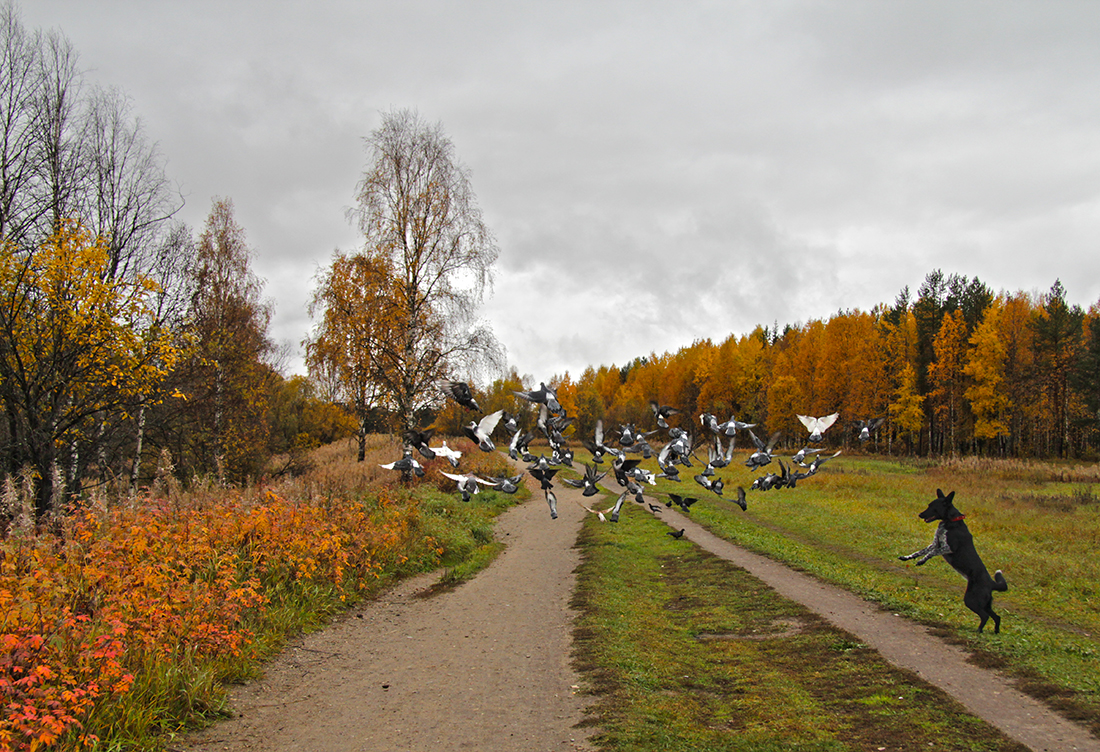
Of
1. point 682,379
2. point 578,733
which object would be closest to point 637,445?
point 578,733

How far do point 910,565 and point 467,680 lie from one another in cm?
916

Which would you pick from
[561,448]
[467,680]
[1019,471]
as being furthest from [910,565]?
[1019,471]

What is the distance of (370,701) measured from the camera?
5.71 meters

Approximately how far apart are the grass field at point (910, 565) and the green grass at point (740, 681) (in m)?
0.06

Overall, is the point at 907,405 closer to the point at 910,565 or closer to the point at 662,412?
the point at 910,565

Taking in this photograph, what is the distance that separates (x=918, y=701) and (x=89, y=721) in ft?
22.4

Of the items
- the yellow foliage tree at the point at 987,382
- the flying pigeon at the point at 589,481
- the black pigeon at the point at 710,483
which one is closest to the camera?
the flying pigeon at the point at 589,481

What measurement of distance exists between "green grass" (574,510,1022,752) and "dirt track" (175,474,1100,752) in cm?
31

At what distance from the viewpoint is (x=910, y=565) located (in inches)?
436

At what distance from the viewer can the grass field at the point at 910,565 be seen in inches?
241

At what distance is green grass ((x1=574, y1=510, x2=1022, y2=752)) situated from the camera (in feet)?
15.2

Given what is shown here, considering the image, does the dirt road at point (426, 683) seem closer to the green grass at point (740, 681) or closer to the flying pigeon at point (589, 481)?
the green grass at point (740, 681)

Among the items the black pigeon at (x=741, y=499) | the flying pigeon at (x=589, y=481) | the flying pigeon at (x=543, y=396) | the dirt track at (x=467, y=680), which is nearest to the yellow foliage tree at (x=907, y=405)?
the dirt track at (x=467, y=680)

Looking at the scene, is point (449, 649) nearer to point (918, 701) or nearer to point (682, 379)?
point (918, 701)
